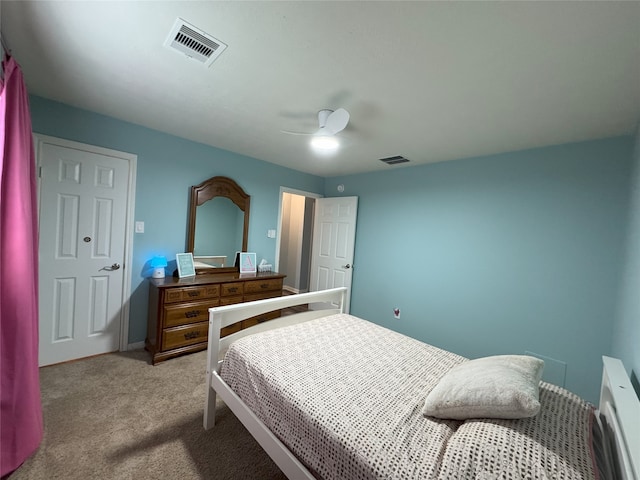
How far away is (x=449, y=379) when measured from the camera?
1.19m

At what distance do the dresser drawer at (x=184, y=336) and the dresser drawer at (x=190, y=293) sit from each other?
29cm

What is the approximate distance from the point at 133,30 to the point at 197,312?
2.29 metres

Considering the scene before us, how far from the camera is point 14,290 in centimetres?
133

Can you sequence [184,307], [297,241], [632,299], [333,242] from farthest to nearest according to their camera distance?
[297,241] < [333,242] < [184,307] < [632,299]

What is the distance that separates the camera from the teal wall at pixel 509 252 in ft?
7.20

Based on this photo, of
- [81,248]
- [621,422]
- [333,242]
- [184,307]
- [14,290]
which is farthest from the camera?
[333,242]

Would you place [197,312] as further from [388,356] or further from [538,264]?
[538,264]

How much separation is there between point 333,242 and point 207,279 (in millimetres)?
2007

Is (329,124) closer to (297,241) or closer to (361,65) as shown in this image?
(361,65)

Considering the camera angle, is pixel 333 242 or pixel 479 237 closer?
pixel 479 237

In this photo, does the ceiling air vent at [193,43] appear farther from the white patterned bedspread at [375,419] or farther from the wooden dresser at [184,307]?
the wooden dresser at [184,307]

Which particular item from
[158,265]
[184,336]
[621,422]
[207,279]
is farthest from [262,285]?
[621,422]

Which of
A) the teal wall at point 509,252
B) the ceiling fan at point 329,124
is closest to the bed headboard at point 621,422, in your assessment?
the teal wall at point 509,252

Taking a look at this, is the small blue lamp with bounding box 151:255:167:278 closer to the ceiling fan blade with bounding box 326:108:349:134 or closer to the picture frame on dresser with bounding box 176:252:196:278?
the picture frame on dresser with bounding box 176:252:196:278
